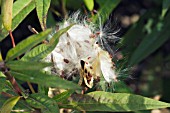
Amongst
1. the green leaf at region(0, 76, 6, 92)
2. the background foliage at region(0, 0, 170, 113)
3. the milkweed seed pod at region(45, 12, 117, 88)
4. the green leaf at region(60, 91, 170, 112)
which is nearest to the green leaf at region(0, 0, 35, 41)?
the background foliage at region(0, 0, 170, 113)

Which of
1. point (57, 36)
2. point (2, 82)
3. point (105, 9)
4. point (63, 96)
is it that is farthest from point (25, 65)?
point (105, 9)

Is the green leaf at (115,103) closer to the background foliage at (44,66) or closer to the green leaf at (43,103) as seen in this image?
the background foliage at (44,66)

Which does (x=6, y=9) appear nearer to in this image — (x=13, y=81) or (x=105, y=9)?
(x=13, y=81)

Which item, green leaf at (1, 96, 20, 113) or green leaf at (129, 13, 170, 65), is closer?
green leaf at (1, 96, 20, 113)

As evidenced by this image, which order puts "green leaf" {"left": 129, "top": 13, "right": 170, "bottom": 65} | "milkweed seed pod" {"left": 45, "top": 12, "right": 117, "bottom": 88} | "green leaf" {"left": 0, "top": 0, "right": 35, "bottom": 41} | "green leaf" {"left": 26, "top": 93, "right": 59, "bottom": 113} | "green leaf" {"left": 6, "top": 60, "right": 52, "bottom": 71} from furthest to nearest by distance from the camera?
"green leaf" {"left": 129, "top": 13, "right": 170, "bottom": 65} → "green leaf" {"left": 0, "top": 0, "right": 35, "bottom": 41} → "milkweed seed pod" {"left": 45, "top": 12, "right": 117, "bottom": 88} → "green leaf" {"left": 26, "top": 93, "right": 59, "bottom": 113} → "green leaf" {"left": 6, "top": 60, "right": 52, "bottom": 71}

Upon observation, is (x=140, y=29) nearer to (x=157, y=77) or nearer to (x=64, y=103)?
(x=157, y=77)

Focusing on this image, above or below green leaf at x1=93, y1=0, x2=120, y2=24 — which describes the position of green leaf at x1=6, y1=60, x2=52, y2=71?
below

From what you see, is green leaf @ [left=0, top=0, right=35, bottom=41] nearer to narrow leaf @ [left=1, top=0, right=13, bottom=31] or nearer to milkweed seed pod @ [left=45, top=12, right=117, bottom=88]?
milkweed seed pod @ [left=45, top=12, right=117, bottom=88]
